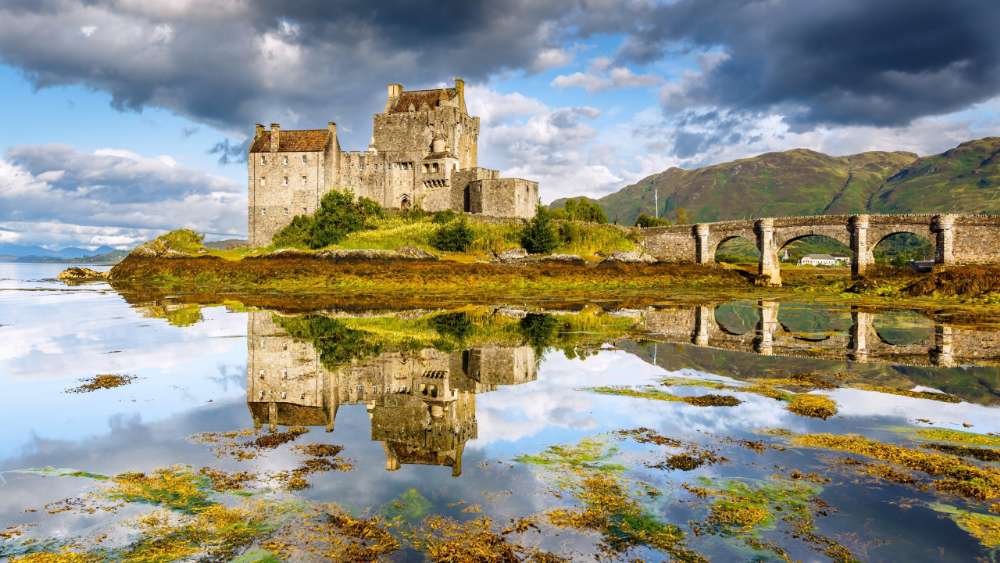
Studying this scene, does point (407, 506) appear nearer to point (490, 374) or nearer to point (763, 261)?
Answer: point (490, 374)

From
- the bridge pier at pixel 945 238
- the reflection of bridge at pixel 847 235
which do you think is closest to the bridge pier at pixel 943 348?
the reflection of bridge at pixel 847 235

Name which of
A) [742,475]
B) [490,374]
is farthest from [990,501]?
[490,374]

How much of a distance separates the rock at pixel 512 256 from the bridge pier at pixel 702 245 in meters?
25.4

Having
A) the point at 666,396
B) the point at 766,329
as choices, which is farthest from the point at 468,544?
the point at 766,329

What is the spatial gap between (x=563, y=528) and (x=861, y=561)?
10.4 feet

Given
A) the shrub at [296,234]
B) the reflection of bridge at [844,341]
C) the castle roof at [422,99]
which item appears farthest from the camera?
the castle roof at [422,99]

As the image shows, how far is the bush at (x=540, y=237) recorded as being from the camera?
6109 centimetres

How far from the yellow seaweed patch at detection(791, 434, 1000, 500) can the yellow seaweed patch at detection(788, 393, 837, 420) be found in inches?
59.5

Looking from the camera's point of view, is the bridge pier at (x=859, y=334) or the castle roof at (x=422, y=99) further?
the castle roof at (x=422, y=99)

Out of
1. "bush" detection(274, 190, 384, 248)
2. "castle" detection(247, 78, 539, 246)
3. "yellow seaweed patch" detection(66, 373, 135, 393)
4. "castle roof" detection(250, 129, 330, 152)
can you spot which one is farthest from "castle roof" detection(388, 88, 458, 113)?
"yellow seaweed patch" detection(66, 373, 135, 393)

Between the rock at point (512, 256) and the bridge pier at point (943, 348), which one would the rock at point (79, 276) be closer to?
the rock at point (512, 256)

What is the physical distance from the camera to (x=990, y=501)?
25.9 feet

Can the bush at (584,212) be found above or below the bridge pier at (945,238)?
above

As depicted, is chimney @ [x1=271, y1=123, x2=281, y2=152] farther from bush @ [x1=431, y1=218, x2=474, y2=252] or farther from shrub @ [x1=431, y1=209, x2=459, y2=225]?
bush @ [x1=431, y1=218, x2=474, y2=252]
